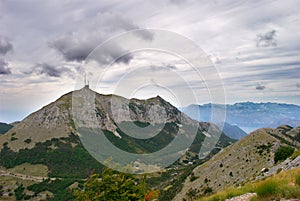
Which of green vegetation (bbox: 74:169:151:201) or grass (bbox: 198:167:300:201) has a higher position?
grass (bbox: 198:167:300:201)

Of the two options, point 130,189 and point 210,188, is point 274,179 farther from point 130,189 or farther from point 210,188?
point 210,188

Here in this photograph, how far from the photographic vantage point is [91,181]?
A: 2973cm

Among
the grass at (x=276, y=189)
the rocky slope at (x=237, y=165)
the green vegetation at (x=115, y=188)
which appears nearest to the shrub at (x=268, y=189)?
the grass at (x=276, y=189)

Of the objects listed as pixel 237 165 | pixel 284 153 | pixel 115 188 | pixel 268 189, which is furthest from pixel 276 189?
pixel 237 165

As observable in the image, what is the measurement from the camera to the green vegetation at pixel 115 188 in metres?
27.3

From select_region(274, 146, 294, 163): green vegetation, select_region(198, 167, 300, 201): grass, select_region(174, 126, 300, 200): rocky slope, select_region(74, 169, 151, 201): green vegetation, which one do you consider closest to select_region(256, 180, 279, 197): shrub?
select_region(198, 167, 300, 201): grass

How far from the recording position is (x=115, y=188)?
89.5 feet

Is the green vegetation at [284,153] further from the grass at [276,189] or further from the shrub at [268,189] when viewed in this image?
the shrub at [268,189]

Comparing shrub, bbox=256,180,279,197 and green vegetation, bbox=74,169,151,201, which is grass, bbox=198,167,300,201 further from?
green vegetation, bbox=74,169,151,201

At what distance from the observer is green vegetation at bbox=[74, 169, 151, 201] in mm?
27328

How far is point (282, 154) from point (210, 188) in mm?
19188

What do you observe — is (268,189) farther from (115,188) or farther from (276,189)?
(115,188)

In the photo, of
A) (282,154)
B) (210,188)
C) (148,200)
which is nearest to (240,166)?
(210,188)

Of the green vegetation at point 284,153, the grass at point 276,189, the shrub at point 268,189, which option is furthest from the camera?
the green vegetation at point 284,153
